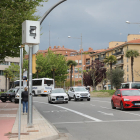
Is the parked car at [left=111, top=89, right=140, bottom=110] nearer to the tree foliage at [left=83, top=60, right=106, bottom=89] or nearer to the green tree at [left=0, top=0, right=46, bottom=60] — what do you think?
the green tree at [left=0, top=0, right=46, bottom=60]

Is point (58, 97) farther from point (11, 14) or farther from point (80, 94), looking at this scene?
point (11, 14)

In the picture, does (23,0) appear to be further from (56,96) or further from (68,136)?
(56,96)

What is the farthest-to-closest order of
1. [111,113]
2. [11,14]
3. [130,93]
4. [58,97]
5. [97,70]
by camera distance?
[97,70], [58,97], [130,93], [111,113], [11,14]

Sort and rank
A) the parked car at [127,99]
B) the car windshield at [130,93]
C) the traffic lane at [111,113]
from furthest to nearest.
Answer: the car windshield at [130,93]
the parked car at [127,99]
the traffic lane at [111,113]

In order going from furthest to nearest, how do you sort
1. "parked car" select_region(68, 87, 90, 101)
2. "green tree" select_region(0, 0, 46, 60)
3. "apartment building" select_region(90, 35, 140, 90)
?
"apartment building" select_region(90, 35, 140, 90) < "parked car" select_region(68, 87, 90, 101) < "green tree" select_region(0, 0, 46, 60)

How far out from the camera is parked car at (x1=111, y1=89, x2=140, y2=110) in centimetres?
1934

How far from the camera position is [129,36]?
96.6 meters

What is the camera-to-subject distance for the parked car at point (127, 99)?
19.3 meters

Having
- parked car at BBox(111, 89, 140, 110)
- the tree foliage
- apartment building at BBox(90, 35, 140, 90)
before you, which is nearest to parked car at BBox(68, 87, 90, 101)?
parked car at BBox(111, 89, 140, 110)

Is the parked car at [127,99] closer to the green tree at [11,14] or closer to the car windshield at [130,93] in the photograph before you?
the car windshield at [130,93]

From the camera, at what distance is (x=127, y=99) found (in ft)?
63.7

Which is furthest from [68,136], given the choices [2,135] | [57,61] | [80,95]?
[57,61]

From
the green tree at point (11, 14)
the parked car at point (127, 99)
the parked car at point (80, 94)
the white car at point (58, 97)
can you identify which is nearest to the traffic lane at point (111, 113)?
the parked car at point (127, 99)

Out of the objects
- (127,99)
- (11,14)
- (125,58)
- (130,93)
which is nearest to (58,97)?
(130,93)
